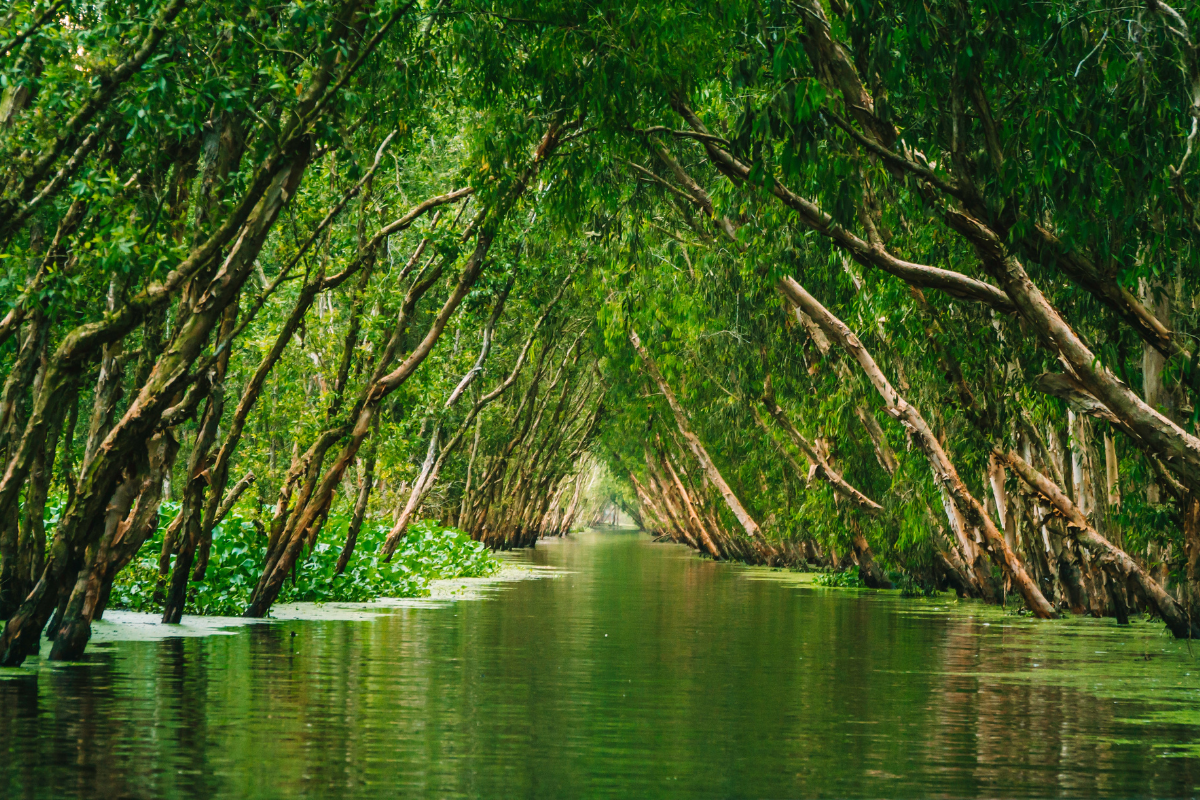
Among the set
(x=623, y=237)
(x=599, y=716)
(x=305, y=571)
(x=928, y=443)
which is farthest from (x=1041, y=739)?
(x=623, y=237)

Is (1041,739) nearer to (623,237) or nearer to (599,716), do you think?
(599,716)

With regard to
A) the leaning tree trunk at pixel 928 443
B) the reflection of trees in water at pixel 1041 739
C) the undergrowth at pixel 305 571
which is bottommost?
the reflection of trees in water at pixel 1041 739

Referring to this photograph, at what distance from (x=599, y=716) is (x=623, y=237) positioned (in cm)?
1682

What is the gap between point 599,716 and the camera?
30.7 ft

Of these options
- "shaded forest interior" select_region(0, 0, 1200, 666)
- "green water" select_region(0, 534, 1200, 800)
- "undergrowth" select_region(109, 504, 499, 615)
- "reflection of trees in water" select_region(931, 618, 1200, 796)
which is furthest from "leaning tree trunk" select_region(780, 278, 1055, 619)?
"undergrowth" select_region(109, 504, 499, 615)

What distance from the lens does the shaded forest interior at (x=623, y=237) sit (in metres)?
11.1

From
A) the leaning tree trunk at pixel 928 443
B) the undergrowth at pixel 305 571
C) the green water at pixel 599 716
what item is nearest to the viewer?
the green water at pixel 599 716

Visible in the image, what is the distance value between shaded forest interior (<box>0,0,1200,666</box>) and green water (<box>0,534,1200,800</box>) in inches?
69.6

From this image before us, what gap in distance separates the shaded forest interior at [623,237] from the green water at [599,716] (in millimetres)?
1767

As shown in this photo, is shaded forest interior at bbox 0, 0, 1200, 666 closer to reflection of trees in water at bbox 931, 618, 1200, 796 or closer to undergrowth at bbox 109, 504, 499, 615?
undergrowth at bbox 109, 504, 499, 615

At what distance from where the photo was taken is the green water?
6.86 m

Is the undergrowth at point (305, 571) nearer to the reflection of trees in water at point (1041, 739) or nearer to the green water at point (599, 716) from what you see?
the green water at point (599, 716)

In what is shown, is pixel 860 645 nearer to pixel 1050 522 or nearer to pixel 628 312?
pixel 1050 522

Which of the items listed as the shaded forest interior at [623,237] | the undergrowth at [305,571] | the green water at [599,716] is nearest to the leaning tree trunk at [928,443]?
the shaded forest interior at [623,237]
